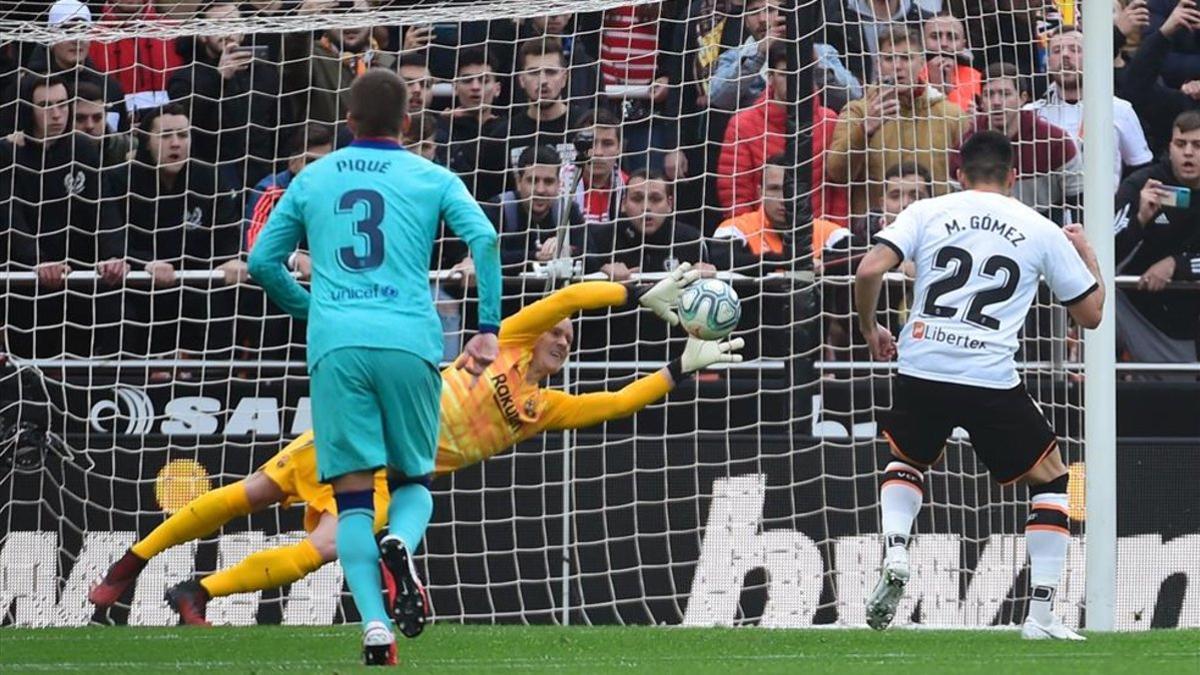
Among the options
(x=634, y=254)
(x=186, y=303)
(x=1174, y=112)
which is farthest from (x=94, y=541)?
(x=1174, y=112)

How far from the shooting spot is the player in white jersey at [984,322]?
7.53 m

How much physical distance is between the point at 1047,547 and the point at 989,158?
1.49m

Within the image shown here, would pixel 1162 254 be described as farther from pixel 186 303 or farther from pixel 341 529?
pixel 341 529

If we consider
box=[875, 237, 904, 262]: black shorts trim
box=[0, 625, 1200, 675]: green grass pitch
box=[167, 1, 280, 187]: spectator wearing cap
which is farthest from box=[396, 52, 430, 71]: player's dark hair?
box=[875, 237, 904, 262]: black shorts trim

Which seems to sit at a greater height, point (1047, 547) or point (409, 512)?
point (409, 512)

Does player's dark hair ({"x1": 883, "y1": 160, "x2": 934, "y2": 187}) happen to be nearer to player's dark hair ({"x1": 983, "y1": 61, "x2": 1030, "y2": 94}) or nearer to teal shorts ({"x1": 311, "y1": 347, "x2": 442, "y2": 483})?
player's dark hair ({"x1": 983, "y1": 61, "x2": 1030, "y2": 94})

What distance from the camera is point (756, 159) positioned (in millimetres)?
10711

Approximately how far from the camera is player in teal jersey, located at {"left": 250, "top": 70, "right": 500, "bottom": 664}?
623 cm

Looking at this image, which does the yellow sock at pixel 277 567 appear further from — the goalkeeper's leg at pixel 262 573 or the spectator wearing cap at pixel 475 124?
the spectator wearing cap at pixel 475 124

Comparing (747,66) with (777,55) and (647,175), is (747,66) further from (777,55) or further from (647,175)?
(647,175)

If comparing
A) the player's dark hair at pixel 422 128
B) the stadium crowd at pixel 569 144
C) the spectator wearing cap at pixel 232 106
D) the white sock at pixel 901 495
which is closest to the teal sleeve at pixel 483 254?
the white sock at pixel 901 495

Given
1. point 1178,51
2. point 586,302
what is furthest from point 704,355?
point 1178,51

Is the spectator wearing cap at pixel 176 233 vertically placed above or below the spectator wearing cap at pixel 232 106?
below

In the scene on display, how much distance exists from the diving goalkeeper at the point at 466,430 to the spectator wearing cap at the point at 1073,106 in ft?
8.46
